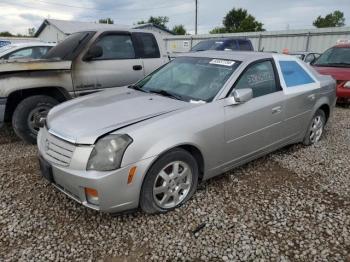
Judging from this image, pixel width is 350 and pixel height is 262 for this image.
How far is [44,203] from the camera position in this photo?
3.24m

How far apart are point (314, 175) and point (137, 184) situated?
2492 mm

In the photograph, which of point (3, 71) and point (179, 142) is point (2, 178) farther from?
point (179, 142)

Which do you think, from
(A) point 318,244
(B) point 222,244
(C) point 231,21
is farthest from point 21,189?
(C) point 231,21

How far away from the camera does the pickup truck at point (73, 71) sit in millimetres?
4625

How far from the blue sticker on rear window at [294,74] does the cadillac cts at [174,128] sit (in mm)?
18

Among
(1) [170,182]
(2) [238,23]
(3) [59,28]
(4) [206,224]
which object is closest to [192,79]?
(1) [170,182]

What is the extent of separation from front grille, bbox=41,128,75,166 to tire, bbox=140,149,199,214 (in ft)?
2.35

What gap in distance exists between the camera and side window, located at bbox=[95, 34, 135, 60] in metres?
5.56

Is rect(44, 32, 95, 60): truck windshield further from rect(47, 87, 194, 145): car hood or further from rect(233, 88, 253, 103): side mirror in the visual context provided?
rect(233, 88, 253, 103): side mirror

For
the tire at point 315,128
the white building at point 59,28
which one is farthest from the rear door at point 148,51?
the white building at point 59,28

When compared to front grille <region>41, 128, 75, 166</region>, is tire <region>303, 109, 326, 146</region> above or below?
below

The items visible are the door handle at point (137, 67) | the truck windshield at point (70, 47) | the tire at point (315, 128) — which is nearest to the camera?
the tire at point (315, 128)

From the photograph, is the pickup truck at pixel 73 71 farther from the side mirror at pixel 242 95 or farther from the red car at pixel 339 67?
the red car at pixel 339 67

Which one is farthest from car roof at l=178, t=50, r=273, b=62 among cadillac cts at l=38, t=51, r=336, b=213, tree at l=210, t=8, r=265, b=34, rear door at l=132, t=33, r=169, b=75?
tree at l=210, t=8, r=265, b=34
